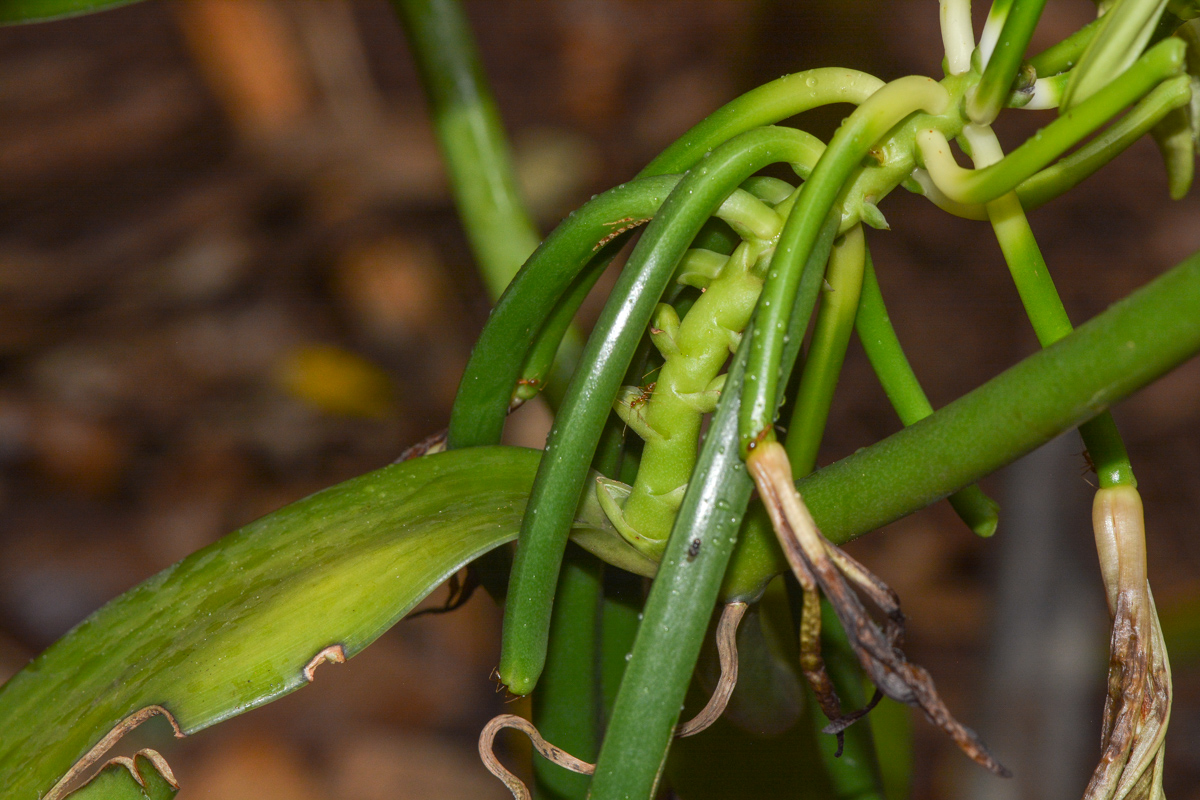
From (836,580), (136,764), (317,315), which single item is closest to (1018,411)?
(836,580)

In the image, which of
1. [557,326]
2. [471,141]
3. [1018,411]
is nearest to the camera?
[1018,411]

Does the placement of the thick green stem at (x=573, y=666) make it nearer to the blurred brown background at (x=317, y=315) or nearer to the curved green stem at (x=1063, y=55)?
the curved green stem at (x=1063, y=55)

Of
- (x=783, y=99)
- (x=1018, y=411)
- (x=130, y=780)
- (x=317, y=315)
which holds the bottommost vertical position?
(x=130, y=780)

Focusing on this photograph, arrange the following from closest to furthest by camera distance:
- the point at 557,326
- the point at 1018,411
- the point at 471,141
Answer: the point at 1018,411
the point at 557,326
the point at 471,141

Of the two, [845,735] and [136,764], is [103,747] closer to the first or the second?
[136,764]

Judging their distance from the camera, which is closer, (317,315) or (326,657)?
(326,657)

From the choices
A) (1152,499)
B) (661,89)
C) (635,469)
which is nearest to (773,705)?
(635,469)
